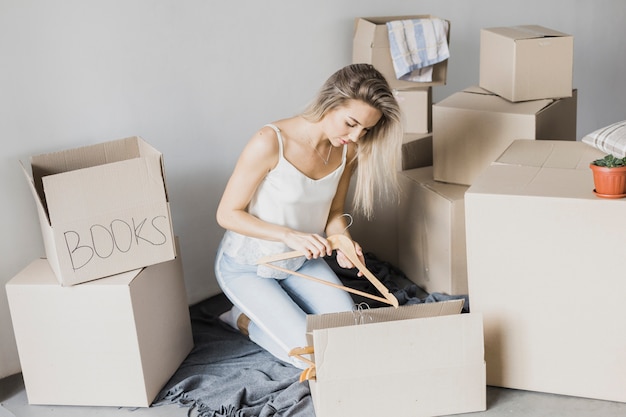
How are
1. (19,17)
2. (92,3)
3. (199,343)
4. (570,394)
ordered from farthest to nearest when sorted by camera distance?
(199,343) → (92,3) → (19,17) → (570,394)

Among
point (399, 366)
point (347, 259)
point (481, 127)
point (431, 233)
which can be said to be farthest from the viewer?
point (431, 233)

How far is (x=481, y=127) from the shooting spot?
91.6 inches

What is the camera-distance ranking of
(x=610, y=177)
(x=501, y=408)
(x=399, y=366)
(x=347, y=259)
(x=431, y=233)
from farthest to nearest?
1. (x=431, y=233)
2. (x=347, y=259)
3. (x=501, y=408)
4. (x=399, y=366)
5. (x=610, y=177)

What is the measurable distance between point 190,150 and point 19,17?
2.21 feet

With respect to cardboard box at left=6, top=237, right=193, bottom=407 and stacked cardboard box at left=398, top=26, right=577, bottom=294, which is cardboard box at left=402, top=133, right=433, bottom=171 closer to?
stacked cardboard box at left=398, top=26, right=577, bottom=294

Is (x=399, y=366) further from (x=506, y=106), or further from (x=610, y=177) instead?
(x=506, y=106)

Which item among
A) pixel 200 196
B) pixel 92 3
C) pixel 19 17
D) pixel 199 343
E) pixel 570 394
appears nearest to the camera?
pixel 570 394

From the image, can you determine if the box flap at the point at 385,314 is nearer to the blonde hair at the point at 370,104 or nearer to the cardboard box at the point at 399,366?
the cardboard box at the point at 399,366

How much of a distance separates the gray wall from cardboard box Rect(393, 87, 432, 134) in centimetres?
31

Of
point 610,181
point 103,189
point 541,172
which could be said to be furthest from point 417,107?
point 103,189

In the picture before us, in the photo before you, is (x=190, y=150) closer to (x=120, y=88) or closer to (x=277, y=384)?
(x=120, y=88)

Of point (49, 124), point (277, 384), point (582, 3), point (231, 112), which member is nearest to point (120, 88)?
point (49, 124)

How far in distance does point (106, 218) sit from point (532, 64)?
136 centimetres

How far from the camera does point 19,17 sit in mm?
2016
